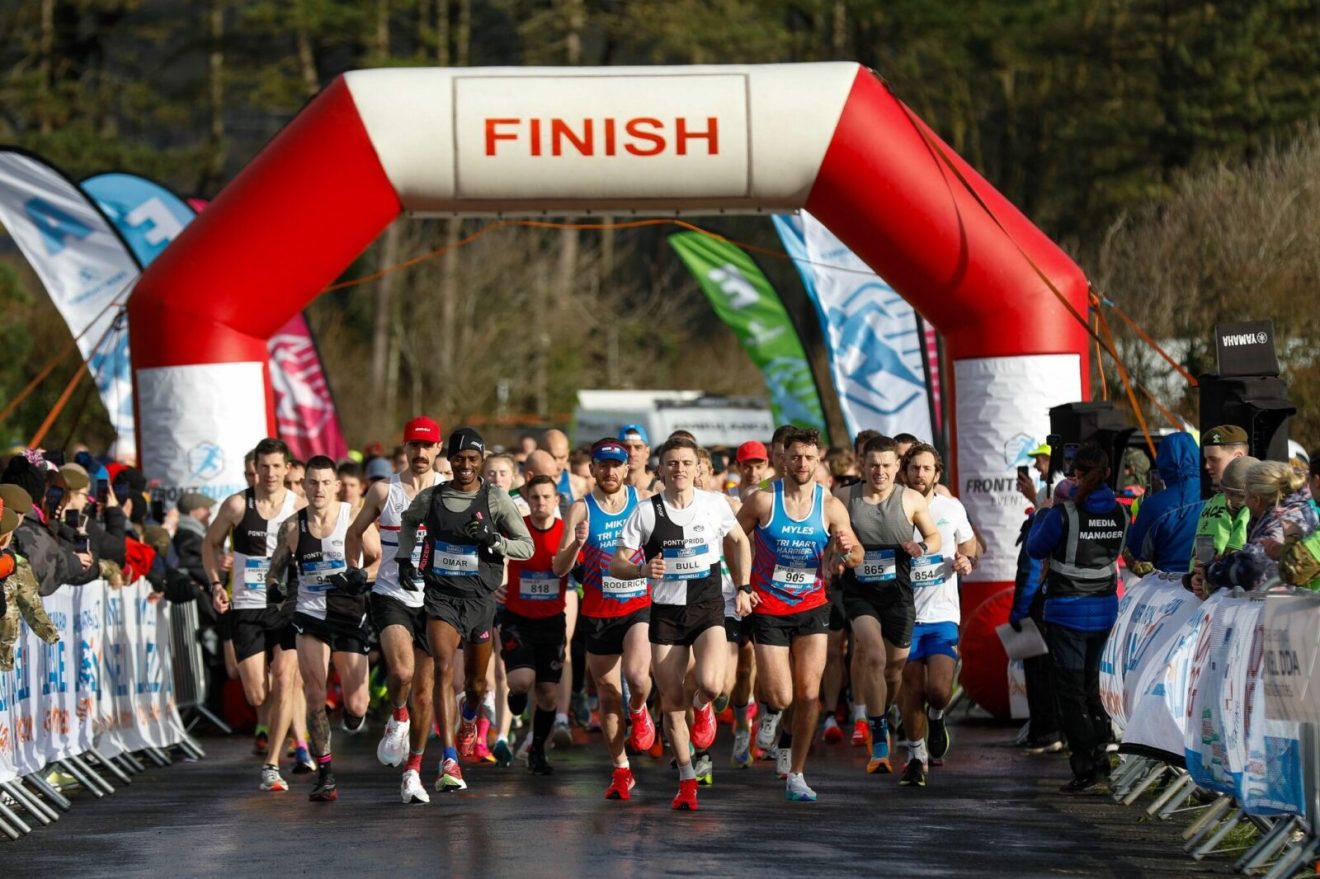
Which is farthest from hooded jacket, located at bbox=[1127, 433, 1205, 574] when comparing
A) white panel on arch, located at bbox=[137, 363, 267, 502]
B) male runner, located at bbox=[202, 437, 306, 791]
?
white panel on arch, located at bbox=[137, 363, 267, 502]

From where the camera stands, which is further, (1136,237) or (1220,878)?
(1136,237)

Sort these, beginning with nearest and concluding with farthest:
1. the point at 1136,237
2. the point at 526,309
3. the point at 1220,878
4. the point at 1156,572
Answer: the point at 1220,878
the point at 1156,572
the point at 1136,237
the point at 526,309

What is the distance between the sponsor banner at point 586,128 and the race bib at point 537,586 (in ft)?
12.1

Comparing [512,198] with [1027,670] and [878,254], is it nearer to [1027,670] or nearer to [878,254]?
[878,254]

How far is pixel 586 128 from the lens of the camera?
16109 millimetres

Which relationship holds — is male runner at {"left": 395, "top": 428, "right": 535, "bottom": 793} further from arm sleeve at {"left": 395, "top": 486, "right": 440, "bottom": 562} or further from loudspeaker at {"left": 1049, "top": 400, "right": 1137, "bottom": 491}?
loudspeaker at {"left": 1049, "top": 400, "right": 1137, "bottom": 491}

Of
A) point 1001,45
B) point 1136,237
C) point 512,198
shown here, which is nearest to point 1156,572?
point 512,198

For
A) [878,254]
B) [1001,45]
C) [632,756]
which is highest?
[1001,45]

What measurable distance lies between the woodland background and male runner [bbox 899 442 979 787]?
75.3 feet

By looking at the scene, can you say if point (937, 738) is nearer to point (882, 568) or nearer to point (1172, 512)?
point (882, 568)

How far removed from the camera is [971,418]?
53.9 ft

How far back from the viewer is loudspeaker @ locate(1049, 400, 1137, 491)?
541 inches

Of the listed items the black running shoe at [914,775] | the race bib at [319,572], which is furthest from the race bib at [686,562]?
the race bib at [319,572]

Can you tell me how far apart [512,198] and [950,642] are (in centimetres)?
522
